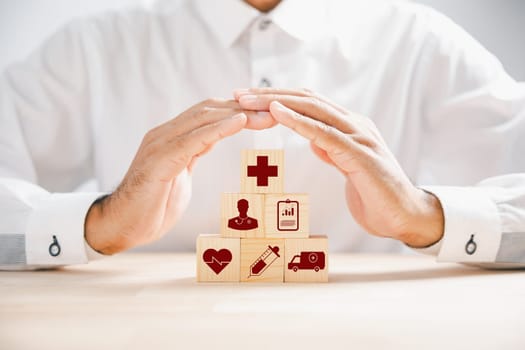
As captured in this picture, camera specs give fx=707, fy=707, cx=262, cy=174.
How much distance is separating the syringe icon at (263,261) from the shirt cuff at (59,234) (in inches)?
15.2

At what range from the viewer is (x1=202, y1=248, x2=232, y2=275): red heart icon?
1.22 meters

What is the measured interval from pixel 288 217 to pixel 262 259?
0.09 metres

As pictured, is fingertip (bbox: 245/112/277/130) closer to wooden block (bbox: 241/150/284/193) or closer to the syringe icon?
wooden block (bbox: 241/150/284/193)

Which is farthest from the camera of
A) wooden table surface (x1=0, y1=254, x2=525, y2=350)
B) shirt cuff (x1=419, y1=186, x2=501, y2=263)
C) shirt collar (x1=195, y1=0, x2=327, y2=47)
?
shirt collar (x1=195, y1=0, x2=327, y2=47)

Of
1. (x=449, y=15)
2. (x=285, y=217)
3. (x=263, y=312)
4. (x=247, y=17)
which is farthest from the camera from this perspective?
(x=449, y=15)

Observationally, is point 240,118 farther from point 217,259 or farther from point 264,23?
point 264,23

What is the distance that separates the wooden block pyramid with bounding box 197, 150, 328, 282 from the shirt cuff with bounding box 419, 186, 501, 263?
0.95ft

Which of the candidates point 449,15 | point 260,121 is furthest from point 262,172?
point 449,15

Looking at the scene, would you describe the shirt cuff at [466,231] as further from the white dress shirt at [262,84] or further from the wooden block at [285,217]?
the white dress shirt at [262,84]

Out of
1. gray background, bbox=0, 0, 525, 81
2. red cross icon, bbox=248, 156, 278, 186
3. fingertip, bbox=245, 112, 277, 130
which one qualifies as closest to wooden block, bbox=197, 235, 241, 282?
red cross icon, bbox=248, 156, 278, 186

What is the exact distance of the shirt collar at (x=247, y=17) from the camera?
1943 mm

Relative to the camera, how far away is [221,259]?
122 centimetres

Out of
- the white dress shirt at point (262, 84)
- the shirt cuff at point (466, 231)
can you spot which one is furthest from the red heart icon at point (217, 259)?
the white dress shirt at point (262, 84)

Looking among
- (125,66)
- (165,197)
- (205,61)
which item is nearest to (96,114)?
(125,66)
